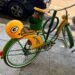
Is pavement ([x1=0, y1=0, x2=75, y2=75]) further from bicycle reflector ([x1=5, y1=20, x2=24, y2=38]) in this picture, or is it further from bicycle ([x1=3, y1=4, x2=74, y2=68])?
bicycle reflector ([x1=5, y1=20, x2=24, y2=38])

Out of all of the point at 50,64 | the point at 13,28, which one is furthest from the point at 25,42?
the point at 13,28

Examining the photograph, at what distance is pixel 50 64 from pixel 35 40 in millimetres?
784

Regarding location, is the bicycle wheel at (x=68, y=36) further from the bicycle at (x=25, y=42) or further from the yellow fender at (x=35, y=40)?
the yellow fender at (x=35, y=40)

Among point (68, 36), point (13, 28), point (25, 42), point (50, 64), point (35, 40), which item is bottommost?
point (50, 64)

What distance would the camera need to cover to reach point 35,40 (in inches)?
156

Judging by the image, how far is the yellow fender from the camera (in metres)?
3.88

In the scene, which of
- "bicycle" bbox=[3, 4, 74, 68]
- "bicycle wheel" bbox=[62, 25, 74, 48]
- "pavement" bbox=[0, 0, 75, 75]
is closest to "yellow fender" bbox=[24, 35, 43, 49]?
"bicycle" bbox=[3, 4, 74, 68]

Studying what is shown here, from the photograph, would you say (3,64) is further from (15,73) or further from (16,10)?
(16,10)

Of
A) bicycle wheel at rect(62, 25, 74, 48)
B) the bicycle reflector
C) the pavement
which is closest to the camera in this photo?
the bicycle reflector

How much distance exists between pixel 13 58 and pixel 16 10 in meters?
2.67

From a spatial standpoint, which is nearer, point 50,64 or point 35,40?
point 35,40

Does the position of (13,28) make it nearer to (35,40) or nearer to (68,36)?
(35,40)

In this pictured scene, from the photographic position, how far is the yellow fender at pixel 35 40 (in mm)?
3880

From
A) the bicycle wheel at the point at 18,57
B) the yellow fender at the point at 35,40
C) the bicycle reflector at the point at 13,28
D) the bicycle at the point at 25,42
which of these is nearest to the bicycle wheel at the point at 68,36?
the bicycle at the point at 25,42
